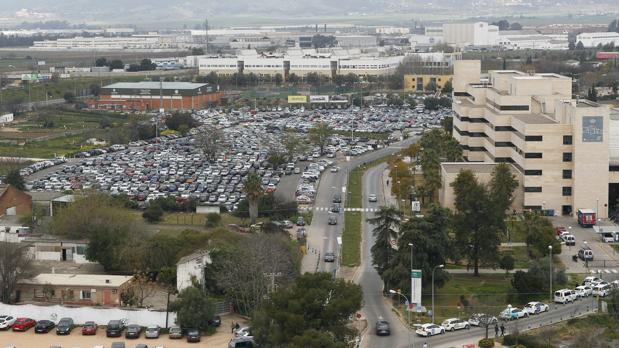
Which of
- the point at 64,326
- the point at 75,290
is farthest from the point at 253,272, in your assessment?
the point at 75,290

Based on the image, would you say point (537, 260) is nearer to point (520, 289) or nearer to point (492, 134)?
point (520, 289)

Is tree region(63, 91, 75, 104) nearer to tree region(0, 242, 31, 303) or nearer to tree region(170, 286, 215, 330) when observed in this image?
tree region(0, 242, 31, 303)

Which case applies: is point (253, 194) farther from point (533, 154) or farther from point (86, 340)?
point (86, 340)

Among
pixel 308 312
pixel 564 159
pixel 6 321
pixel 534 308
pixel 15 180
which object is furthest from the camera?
pixel 15 180

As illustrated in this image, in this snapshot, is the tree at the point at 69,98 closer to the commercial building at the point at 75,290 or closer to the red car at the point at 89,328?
the commercial building at the point at 75,290

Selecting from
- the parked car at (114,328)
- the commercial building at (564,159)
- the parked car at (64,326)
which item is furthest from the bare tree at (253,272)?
the commercial building at (564,159)

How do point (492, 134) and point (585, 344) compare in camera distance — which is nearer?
point (585, 344)

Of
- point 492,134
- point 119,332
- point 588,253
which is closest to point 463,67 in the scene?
point 492,134
